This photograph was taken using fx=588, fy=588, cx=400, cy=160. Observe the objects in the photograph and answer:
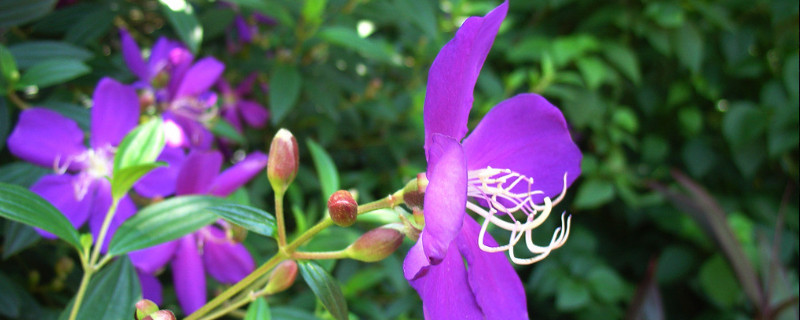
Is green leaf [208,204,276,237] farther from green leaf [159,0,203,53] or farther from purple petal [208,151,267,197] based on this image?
green leaf [159,0,203,53]

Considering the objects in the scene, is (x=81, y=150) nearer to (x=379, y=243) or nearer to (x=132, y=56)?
(x=132, y=56)

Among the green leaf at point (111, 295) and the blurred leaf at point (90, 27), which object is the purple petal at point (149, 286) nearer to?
the green leaf at point (111, 295)

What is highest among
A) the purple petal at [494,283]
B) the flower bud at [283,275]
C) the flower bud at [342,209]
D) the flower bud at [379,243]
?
the flower bud at [342,209]

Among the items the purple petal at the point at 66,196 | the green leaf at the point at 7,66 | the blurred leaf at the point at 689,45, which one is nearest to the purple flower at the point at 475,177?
the purple petal at the point at 66,196

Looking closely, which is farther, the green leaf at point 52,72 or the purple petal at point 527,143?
the green leaf at point 52,72

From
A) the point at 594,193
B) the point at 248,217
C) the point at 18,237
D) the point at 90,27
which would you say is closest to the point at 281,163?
the point at 248,217

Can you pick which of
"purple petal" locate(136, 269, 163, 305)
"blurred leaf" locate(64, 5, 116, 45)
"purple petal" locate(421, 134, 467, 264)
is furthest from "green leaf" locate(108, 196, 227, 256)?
"blurred leaf" locate(64, 5, 116, 45)
